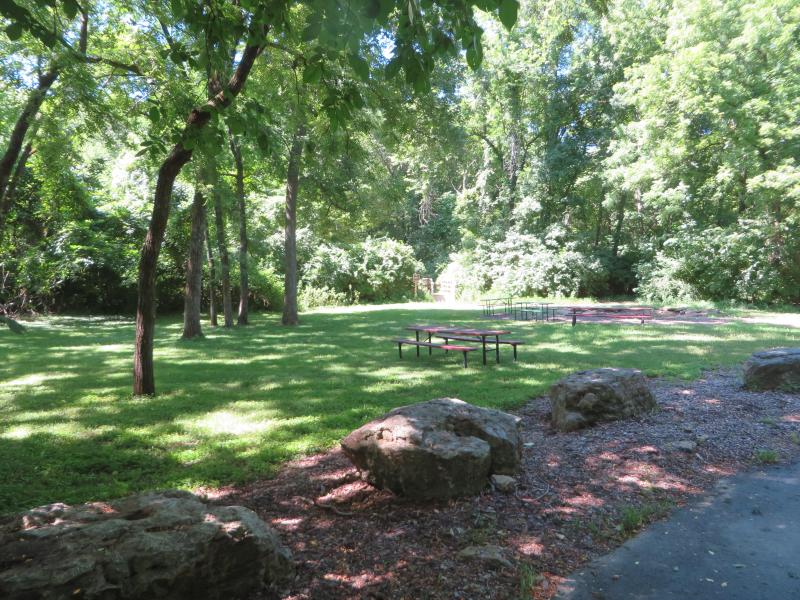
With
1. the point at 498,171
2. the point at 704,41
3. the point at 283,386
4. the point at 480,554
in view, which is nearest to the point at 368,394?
the point at 283,386

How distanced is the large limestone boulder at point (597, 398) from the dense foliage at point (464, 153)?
3.54 meters

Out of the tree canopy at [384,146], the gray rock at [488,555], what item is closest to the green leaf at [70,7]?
the tree canopy at [384,146]

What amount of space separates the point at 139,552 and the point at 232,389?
531cm

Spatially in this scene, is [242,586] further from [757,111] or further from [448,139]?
[757,111]

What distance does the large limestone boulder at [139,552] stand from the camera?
2041mm

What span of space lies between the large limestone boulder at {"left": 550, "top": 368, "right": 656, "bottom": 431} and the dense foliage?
354 cm

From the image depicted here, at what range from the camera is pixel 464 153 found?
15648 millimetres

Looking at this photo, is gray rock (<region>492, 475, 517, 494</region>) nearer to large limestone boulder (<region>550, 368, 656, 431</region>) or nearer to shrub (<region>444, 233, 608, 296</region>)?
large limestone boulder (<region>550, 368, 656, 431</region>)

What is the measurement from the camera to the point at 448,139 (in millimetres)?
13523

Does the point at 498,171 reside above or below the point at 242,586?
above

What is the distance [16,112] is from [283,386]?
7294 millimetres

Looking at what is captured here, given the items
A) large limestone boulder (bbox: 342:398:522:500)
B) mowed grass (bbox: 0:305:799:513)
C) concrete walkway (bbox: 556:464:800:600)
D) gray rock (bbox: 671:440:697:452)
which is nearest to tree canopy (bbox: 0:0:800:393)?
mowed grass (bbox: 0:305:799:513)

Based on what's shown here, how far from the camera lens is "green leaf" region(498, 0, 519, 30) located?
8.25 feet

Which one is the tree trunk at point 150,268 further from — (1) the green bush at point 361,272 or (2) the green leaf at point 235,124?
(1) the green bush at point 361,272
